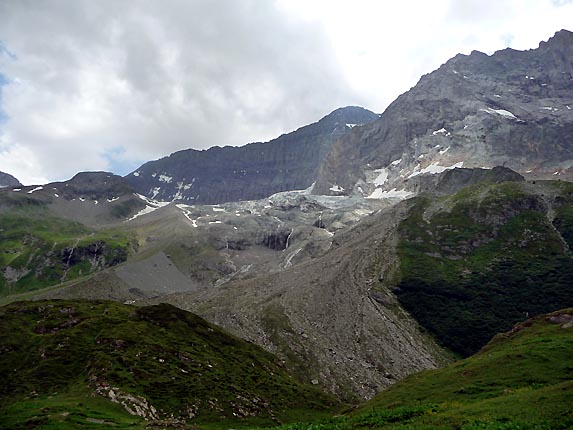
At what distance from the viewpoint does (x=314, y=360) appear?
440 ft

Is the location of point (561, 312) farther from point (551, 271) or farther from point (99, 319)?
point (551, 271)

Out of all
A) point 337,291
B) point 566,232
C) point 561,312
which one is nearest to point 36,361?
point 561,312

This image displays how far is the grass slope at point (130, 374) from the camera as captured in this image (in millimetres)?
57250

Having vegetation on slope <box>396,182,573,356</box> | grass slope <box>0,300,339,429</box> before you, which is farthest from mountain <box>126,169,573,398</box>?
grass slope <box>0,300,339,429</box>

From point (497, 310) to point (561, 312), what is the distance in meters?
103

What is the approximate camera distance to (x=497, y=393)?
4188cm

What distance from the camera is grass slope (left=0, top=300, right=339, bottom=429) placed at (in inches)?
2254

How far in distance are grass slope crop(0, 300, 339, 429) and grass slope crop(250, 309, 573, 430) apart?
22259 mm

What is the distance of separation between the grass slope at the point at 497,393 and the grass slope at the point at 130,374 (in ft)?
73.0

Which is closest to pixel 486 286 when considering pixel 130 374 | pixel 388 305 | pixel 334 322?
pixel 388 305

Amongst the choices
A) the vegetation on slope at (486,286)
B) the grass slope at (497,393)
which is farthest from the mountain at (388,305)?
the grass slope at (497,393)

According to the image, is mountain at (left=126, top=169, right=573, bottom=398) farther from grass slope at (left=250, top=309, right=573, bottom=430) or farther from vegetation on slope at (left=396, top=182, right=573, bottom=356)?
grass slope at (left=250, top=309, right=573, bottom=430)

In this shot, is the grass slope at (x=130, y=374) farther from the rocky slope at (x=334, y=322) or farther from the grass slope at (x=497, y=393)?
the rocky slope at (x=334, y=322)

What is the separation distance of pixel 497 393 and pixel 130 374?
4700 cm
